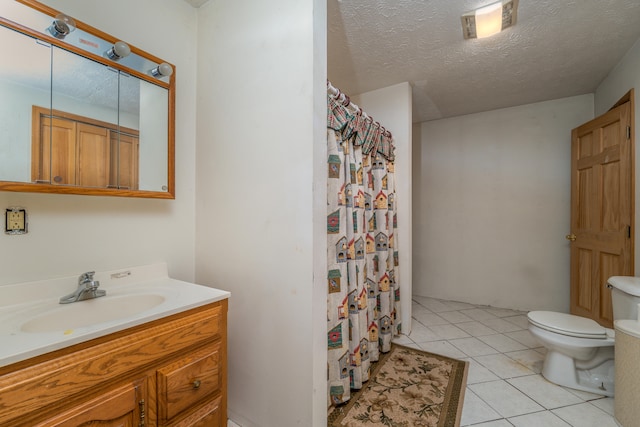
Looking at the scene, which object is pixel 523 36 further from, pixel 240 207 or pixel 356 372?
pixel 356 372

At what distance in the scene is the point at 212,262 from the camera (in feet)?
5.18

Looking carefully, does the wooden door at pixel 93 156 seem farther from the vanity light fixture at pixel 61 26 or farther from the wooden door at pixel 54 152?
the vanity light fixture at pixel 61 26

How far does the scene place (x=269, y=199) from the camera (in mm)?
1346

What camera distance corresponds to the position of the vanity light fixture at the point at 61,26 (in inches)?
42.5

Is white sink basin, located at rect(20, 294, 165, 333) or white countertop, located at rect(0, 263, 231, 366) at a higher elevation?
white countertop, located at rect(0, 263, 231, 366)

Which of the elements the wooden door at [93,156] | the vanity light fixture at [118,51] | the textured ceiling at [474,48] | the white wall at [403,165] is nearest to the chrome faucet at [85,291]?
the wooden door at [93,156]

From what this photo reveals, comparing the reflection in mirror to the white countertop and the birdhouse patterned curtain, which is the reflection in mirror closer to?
the white countertop

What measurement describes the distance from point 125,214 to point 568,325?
2.78m

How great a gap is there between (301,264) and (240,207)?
1.55ft

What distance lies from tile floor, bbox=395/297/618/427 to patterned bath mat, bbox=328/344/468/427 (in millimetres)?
83

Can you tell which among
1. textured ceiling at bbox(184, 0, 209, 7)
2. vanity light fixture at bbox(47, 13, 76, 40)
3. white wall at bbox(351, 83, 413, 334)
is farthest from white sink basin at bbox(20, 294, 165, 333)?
white wall at bbox(351, 83, 413, 334)

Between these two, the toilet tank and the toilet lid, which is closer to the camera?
the toilet tank

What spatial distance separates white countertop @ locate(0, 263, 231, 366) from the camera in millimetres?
734

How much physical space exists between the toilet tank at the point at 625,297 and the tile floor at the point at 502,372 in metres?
0.53
